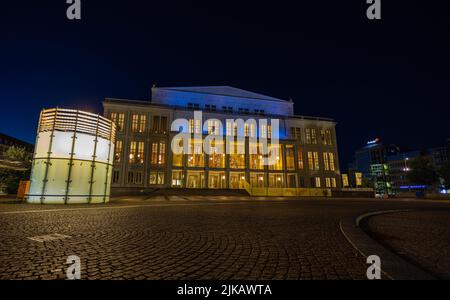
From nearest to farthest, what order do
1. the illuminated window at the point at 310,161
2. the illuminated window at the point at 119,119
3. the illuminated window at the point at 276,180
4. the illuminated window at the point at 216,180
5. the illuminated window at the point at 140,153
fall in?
the illuminated window at the point at 140,153
the illuminated window at the point at 119,119
the illuminated window at the point at 216,180
the illuminated window at the point at 276,180
the illuminated window at the point at 310,161

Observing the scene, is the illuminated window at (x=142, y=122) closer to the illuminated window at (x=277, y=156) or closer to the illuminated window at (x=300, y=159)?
the illuminated window at (x=277, y=156)

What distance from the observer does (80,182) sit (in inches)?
547

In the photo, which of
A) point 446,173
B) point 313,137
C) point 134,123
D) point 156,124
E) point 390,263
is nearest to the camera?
point 390,263

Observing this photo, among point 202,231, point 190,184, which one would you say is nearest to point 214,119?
point 190,184

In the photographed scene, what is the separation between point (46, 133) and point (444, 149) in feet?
418

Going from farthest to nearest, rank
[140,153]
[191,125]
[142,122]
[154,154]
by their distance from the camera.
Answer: [191,125] → [142,122] → [154,154] → [140,153]

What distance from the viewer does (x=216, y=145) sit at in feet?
141

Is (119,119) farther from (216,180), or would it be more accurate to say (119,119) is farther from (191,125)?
(216,180)

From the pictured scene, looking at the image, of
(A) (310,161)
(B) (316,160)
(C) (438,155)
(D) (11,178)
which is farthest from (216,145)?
(C) (438,155)

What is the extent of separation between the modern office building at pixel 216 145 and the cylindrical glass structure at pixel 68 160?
20170mm

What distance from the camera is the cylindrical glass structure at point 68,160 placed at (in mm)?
13234

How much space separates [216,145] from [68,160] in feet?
99.7

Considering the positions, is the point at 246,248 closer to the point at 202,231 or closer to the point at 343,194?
the point at 202,231

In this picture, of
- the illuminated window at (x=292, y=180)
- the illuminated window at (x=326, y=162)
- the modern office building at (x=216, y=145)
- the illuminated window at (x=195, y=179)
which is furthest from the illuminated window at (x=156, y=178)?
the illuminated window at (x=326, y=162)
